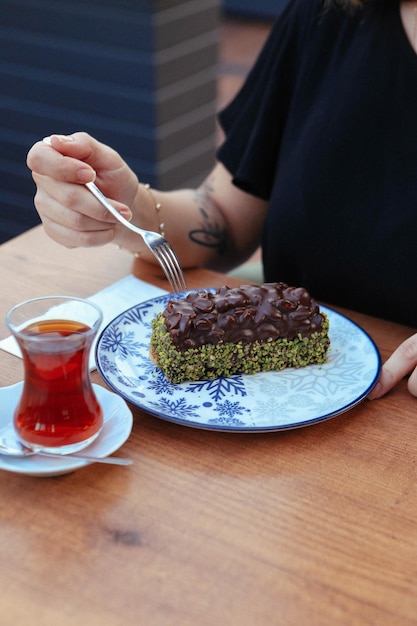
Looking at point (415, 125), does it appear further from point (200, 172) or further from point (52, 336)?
point (200, 172)

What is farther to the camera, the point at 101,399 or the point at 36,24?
the point at 36,24

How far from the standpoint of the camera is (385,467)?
0.86 meters

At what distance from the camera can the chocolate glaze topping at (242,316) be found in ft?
3.18

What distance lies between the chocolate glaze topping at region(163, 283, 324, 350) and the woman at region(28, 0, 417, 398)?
0.72ft

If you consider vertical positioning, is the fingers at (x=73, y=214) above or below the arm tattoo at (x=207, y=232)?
above

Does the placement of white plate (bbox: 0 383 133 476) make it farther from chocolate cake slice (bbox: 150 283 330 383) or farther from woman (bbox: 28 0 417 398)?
woman (bbox: 28 0 417 398)

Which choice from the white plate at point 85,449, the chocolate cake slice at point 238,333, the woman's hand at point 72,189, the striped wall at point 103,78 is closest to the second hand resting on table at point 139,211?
the woman's hand at point 72,189

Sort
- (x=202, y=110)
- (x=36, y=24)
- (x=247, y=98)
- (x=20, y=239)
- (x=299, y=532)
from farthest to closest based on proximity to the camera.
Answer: (x=202, y=110) < (x=36, y=24) < (x=247, y=98) < (x=20, y=239) < (x=299, y=532)

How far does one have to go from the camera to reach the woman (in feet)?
4.03

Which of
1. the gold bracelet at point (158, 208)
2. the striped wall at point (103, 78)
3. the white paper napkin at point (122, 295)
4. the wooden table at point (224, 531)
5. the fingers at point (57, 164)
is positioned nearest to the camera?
the wooden table at point (224, 531)

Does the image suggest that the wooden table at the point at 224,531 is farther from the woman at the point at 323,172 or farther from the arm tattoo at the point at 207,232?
the arm tattoo at the point at 207,232

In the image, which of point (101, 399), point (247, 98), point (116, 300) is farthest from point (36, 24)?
point (101, 399)

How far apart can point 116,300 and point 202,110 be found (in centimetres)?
216

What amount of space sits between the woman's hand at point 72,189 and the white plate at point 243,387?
0.13 metres
